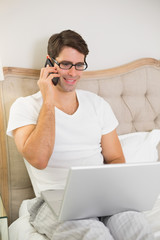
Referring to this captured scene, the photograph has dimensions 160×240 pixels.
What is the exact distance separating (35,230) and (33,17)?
1.14 meters

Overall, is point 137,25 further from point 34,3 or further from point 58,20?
point 34,3

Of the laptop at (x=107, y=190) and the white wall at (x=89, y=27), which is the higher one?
the white wall at (x=89, y=27)

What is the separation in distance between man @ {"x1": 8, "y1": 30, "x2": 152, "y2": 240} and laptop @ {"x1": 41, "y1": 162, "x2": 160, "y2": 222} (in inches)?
11.9

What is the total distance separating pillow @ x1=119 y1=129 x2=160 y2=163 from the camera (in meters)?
1.72

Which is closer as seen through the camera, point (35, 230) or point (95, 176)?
point (95, 176)

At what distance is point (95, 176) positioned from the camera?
92 centimetres

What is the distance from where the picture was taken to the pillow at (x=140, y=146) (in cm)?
172

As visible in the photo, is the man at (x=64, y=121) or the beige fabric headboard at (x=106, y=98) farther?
the beige fabric headboard at (x=106, y=98)

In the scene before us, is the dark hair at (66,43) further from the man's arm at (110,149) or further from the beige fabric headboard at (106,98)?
the man's arm at (110,149)

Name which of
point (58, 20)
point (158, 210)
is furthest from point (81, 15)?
point (158, 210)

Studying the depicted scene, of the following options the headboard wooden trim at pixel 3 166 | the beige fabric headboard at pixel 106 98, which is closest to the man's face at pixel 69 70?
the beige fabric headboard at pixel 106 98

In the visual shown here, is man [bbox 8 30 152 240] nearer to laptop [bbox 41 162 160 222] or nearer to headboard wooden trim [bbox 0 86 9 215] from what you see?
headboard wooden trim [bbox 0 86 9 215]

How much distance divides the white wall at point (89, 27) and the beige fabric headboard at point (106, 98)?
0.35ft

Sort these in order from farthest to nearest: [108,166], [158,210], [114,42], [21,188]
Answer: [114,42] → [21,188] → [158,210] → [108,166]
